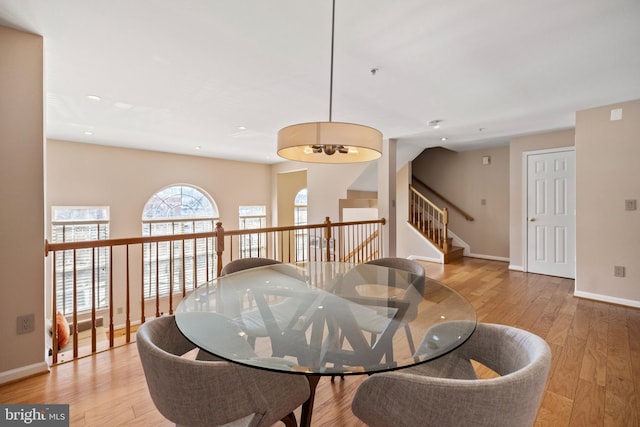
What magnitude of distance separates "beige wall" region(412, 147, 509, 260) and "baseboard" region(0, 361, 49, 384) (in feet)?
21.4

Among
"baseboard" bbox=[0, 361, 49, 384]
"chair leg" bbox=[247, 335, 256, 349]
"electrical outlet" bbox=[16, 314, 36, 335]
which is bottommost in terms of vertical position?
"baseboard" bbox=[0, 361, 49, 384]

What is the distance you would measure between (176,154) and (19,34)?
4350mm

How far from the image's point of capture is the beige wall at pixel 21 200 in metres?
1.83

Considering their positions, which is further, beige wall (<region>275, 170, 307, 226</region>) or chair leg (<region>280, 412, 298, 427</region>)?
beige wall (<region>275, 170, 307, 226</region>)

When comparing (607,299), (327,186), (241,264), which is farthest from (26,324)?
(607,299)

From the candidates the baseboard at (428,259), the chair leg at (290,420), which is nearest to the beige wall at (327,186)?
the baseboard at (428,259)

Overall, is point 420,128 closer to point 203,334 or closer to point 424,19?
point 424,19

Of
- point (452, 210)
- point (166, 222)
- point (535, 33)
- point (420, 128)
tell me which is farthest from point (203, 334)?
point (452, 210)

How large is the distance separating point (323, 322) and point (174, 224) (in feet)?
18.7

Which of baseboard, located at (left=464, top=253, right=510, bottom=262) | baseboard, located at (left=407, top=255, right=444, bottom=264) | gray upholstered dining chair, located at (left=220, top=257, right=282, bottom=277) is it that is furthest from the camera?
baseboard, located at (left=464, top=253, right=510, bottom=262)

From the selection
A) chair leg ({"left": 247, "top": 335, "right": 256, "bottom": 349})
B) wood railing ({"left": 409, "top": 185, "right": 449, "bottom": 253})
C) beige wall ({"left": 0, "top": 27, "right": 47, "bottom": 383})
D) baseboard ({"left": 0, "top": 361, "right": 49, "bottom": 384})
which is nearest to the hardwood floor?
baseboard ({"left": 0, "top": 361, "right": 49, "bottom": 384})

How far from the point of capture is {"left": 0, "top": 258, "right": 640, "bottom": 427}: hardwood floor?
1566 mm

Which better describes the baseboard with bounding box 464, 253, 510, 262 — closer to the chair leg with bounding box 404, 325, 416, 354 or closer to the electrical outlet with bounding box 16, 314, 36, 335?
the chair leg with bounding box 404, 325, 416, 354

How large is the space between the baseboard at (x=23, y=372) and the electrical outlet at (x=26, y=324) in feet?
0.76
